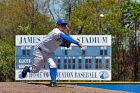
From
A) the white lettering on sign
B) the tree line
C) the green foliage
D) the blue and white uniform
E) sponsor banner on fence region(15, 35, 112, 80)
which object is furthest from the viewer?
the tree line

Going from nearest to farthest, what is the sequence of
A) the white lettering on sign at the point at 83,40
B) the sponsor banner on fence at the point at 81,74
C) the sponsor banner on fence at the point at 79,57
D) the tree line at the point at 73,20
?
the sponsor banner on fence at the point at 79,57 < the white lettering on sign at the point at 83,40 < the sponsor banner on fence at the point at 81,74 < the tree line at the point at 73,20

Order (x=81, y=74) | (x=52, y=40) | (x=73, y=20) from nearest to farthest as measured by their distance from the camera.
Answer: (x=52, y=40), (x=81, y=74), (x=73, y=20)

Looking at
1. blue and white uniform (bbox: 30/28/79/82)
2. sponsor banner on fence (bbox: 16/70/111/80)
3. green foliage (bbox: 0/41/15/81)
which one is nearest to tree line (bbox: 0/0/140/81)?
green foliage (bbox: 0/41/15/81)

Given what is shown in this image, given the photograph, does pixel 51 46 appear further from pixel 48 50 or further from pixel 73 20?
pixel 73 20

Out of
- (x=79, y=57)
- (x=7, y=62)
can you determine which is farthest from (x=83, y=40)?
(x=7, y=62)

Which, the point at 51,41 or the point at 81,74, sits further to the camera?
the point at 81,74

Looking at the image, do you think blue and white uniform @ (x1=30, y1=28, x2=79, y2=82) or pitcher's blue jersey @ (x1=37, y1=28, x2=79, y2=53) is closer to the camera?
pitcher's blue jersey @ (x1=37, y1=28, x2=79, y2=53)

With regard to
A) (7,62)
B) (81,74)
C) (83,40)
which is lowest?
(81,74)

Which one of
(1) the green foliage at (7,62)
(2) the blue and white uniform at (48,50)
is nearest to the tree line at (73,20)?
(1) the green foliage at (7,62)

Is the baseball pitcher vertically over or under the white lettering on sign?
under

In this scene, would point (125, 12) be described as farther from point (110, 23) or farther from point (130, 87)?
point (130, 87)

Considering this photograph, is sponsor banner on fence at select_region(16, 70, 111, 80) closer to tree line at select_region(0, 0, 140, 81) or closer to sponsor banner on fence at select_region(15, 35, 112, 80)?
sponsor banner on fence at select_region(15, 35, 112, 80)

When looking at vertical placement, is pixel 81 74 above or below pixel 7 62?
below

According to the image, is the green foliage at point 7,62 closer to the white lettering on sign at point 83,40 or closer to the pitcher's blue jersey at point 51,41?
the white lettering on sign at point 83,40
